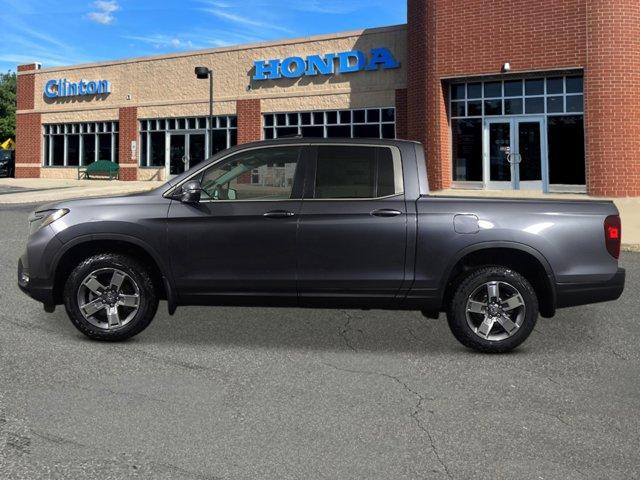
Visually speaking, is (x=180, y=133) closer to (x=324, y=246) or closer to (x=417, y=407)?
(x=324, y=246)

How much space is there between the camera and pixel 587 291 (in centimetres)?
558

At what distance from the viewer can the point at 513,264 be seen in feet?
18.9

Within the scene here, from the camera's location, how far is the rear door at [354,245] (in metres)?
5.59

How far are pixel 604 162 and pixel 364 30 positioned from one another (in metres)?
11.9

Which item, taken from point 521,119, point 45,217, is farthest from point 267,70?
point 45,217

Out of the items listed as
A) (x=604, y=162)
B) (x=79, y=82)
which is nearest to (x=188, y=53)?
(x=79, y=82)

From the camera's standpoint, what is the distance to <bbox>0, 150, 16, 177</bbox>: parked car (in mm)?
41438

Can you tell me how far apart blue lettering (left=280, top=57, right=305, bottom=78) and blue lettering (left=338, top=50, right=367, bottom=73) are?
2.00 meters

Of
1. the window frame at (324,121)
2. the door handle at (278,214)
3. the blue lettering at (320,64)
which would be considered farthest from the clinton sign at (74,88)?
the door handle at (278,214)

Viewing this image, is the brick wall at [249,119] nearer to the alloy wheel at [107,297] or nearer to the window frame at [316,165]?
the window frame at [316,165]

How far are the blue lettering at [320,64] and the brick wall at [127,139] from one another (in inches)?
438

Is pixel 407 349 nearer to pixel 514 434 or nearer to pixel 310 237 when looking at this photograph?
pixel 310 237

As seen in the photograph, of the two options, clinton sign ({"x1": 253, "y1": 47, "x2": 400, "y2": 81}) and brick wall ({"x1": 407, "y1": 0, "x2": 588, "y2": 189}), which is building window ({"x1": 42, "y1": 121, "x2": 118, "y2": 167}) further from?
brick wall ({"x1": 407, "y1": 0, "x2": 588, "y2": 189})

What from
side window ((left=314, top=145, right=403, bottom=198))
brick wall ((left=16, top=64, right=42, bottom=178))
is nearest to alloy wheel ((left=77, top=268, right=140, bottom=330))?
Answer: side window ((left=314, top=145, right=403, bottom=198))
